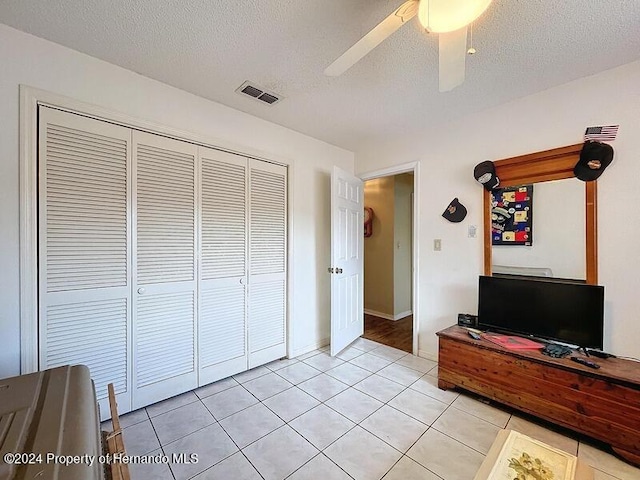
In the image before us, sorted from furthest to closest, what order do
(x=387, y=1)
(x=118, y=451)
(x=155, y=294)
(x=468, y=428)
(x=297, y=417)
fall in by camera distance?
(x=155, y=294) < (x=297, y=417) < (x=468, y=428) < (x=387, y=1) < (x=118, y=451)

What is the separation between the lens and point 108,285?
6.26ft

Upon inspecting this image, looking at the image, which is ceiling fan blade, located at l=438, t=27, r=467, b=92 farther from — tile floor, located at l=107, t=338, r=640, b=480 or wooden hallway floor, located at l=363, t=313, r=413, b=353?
wooden hallway floor, located at l=363, t=313, r=413, b=353

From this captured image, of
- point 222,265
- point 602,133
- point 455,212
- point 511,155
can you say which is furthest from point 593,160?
point 222,265

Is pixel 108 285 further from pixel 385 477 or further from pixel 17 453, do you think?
A: pixel 385 477

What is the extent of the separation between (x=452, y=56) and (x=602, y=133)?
153 centimetres

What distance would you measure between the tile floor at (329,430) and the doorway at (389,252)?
190 centimetres

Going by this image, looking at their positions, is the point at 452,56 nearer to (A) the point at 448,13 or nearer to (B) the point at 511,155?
(A) the point at 448,13

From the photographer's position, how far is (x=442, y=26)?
119 cm

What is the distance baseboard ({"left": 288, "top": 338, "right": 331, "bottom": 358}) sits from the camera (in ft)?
9.92

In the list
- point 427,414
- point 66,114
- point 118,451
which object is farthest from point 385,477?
point 66,114

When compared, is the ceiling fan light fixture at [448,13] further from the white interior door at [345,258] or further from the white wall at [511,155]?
the white interior door at [345,258]

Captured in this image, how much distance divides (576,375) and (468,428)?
0.74 metres

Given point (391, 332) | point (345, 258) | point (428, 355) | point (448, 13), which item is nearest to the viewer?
point (448, 13)

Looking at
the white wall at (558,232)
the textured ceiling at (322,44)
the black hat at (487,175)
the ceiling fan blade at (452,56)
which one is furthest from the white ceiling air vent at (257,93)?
the white wall at (558,232)
